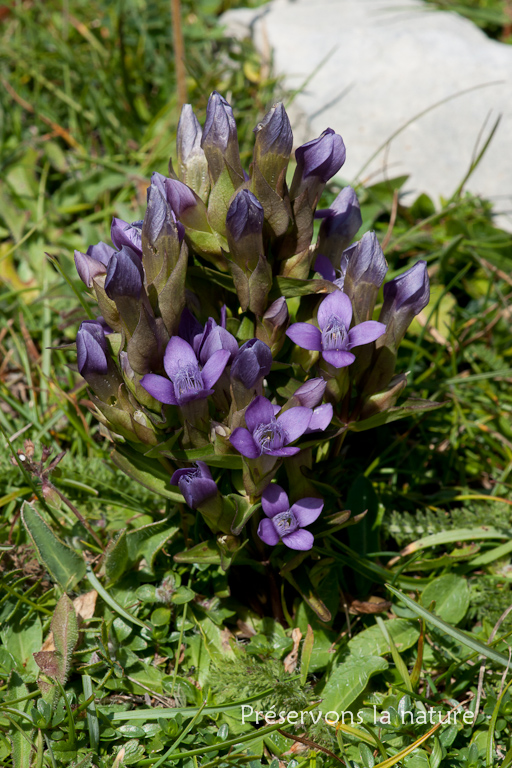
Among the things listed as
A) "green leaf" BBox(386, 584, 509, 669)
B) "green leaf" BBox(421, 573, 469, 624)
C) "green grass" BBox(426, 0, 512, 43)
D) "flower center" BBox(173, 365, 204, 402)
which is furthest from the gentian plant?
"green grass" BBox(426, 0, 512, 43)

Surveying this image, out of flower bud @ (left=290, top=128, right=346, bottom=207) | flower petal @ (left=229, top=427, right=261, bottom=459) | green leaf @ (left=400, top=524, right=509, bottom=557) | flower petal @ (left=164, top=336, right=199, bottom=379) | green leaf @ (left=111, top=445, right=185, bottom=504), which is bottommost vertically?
green leaf @ (left=400, top=524, right=509, bottom=557)

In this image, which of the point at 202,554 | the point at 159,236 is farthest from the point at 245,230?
the point at 202,554

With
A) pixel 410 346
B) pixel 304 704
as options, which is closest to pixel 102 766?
pixel 304 704

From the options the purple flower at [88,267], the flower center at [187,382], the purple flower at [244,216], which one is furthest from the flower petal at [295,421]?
the purple flower at [88,267]

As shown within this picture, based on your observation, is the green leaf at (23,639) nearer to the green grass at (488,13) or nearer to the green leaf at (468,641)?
the green leaf at (468,641)

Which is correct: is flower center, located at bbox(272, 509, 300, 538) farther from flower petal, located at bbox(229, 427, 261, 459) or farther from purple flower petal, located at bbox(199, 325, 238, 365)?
purple flower petal, located at bbox(199, 325, 238, 365)

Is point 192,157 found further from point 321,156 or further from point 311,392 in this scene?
point 311,392
